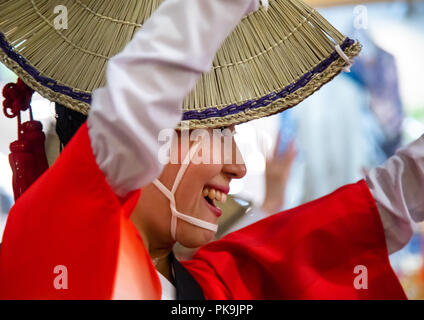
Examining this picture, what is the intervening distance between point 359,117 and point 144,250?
2.37m

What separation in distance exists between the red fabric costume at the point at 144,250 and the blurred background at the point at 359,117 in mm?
1487

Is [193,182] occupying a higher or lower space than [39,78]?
lower

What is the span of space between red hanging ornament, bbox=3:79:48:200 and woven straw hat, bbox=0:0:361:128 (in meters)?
0.19

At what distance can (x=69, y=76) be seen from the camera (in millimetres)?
1463

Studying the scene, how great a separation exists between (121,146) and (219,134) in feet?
1.58

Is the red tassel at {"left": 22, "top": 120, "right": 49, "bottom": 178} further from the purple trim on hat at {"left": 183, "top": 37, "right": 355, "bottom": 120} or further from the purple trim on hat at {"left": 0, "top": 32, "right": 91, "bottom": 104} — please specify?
the purple trim on hat at {"left": 183, "top": 37, "right": 355, "bottom": 120}

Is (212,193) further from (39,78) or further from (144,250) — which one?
(39,78)

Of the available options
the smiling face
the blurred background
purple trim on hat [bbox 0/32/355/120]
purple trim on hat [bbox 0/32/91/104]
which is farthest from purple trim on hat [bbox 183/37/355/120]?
the blurred background

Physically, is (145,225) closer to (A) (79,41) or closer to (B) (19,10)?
(A) (79,41)

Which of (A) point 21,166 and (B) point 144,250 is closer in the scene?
(B) point 144,250

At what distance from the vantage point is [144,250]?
1.36 metres

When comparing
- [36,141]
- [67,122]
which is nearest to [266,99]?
[67,122]

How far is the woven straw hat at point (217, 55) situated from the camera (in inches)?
57.4

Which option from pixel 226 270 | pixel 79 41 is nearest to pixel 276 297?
pixel 226 270
